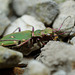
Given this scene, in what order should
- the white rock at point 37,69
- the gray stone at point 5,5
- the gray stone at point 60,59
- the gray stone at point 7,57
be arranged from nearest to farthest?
the white rock at point 37,69
the gray stone at point 60,59
the gray stone at point 7,57
the gray stone at point 5,5

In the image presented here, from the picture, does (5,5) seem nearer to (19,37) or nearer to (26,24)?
(26,24)

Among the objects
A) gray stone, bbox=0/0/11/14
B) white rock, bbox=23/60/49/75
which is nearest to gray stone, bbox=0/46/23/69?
white rock, bbox=23/60/49/75

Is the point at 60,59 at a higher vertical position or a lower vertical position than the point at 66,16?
lower

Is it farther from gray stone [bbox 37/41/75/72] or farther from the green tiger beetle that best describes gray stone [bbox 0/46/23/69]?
the green tiger beetle

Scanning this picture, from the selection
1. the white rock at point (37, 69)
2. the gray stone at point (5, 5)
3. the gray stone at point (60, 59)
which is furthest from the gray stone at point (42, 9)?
the white rock at point (37, 69)

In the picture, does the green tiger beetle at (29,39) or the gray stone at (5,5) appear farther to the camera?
the gray stone at (5,5)

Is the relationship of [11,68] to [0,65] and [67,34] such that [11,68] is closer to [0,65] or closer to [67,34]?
[0,65]

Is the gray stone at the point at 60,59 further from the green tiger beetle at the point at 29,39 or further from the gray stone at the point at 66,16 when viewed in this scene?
the gray stone at the point at 66,16

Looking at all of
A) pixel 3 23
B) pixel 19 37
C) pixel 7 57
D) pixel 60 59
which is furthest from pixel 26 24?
pixel 60 59

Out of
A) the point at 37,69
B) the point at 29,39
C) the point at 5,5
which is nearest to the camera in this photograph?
the point at 37,69
